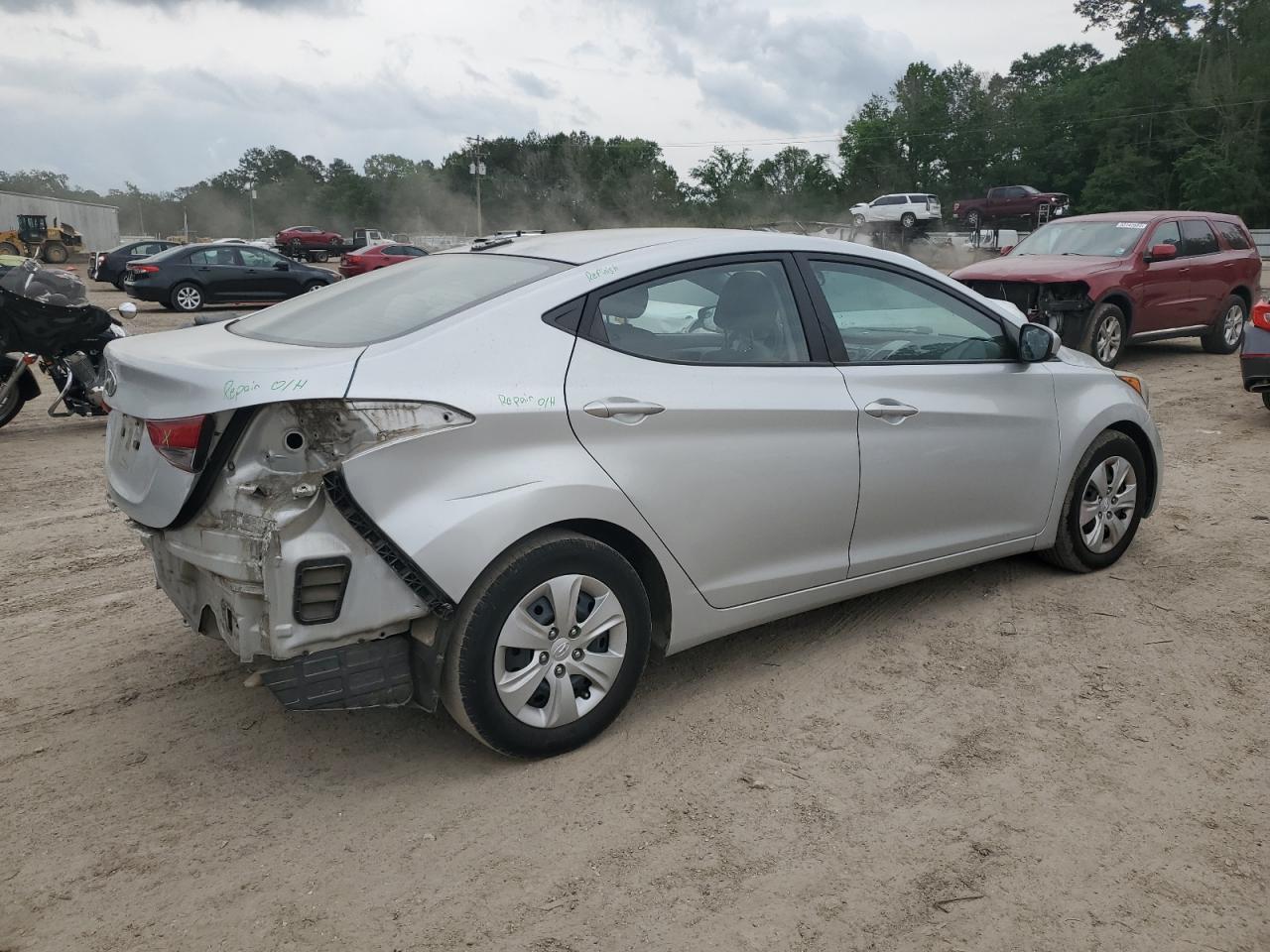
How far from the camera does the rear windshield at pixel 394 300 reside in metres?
3.41

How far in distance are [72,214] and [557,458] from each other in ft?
220

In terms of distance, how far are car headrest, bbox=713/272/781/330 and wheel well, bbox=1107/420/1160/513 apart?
6.92ft

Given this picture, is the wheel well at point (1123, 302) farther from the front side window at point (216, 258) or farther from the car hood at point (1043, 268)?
the front side window at point (216, 258)

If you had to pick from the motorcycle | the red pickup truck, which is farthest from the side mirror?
the red pickup truck

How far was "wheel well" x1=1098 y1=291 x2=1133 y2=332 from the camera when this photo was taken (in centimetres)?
1144

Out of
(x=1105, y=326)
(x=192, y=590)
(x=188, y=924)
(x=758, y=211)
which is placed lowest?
(x=188, y=924)

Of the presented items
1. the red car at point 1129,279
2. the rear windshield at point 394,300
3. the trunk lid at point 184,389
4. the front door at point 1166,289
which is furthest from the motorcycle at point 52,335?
the front door at point 1166,289

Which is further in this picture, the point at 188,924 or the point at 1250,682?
the point at 1250,682

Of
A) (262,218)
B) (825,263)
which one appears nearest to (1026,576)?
(825,263)

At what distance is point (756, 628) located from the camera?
4.59 meters

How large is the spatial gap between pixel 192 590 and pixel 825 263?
2577mm

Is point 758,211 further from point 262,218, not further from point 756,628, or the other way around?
point 756,628

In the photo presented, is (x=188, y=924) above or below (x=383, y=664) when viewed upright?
below

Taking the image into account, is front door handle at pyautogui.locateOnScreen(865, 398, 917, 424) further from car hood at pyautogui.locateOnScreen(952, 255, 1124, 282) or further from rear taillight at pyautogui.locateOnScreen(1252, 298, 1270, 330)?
car hood at pyautogui.locateOnScreen(952, 255, 1124, 282)
